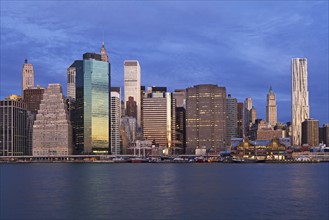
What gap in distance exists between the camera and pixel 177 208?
7225 centimetres

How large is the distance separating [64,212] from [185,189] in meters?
36.0

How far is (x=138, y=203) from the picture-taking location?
77062 millimetres

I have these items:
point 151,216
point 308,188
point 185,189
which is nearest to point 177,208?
point 151,216

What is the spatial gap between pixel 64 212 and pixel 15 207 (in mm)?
9008

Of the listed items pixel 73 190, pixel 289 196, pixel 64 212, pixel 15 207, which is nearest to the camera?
pixel 64 212

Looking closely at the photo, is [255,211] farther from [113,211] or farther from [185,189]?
[185,189]

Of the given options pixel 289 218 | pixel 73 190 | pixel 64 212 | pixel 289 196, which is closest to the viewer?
pixel 289 218

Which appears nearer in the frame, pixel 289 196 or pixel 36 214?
pixel 36 214

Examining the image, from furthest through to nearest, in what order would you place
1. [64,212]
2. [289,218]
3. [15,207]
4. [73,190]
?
[73,190]
[15,207]
[64,212]
[289,218]

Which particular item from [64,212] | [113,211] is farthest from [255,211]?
[64,212]

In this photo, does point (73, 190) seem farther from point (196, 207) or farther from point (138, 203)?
point (196, 207)

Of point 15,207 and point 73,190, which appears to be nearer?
point 15,207

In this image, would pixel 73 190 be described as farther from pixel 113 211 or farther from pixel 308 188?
pixel 308 188

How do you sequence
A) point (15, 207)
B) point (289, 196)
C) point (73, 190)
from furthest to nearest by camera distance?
1. point (73, 190)
2. point (289, 196)
3. point (15, 207)
